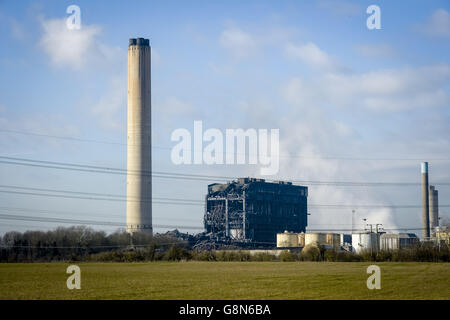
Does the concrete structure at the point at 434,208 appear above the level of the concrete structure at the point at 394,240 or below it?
above

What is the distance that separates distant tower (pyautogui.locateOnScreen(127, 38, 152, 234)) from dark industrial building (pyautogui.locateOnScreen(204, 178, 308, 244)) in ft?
46.6

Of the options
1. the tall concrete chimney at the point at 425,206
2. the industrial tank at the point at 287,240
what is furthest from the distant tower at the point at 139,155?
the tall concrete chimney at the point at 425,206

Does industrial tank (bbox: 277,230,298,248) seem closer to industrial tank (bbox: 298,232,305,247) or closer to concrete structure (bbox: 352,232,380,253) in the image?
industrial tank (bbox: 298,232,305,247)

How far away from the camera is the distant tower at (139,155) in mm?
73062

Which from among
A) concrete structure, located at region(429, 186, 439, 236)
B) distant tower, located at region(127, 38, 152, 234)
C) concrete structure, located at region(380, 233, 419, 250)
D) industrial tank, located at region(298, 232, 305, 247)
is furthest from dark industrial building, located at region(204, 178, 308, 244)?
concrete structure, located at region(429, 186, 439, 236)

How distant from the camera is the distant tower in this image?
73062 millimetres

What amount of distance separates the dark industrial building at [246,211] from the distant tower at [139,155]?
14.2 metres

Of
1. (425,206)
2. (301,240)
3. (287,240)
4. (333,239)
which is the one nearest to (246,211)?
(287,240)

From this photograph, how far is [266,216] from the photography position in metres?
87.8

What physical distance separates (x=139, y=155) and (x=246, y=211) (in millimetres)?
19114

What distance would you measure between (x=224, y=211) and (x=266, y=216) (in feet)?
20.7

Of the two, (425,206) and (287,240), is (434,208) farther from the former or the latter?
(287,240)

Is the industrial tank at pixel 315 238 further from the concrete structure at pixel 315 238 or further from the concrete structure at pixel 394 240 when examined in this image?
the concrete structure at pixel 394 240
